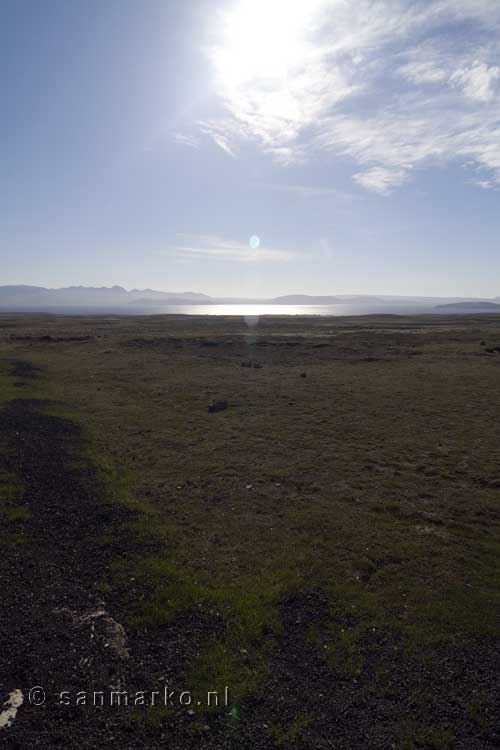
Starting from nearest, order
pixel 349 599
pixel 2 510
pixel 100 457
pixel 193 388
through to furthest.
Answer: pixel 349 599 → pixel 2 510 → pixel 100 457 → pixel 193 388

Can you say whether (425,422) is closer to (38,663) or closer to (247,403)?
(247,403)

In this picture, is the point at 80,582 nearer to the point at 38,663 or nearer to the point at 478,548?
the point at 38,663

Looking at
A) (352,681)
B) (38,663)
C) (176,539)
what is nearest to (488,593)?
(352,681)

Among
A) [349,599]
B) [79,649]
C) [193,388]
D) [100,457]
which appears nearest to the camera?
[79,649]

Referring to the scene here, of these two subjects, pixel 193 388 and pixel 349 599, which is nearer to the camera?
pixel 349 599

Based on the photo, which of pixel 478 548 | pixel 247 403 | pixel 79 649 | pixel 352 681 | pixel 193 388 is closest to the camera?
pixel 352 681

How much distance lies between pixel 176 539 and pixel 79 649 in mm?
4403

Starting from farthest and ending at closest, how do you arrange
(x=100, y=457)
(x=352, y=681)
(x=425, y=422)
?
1. (x=425, y=422)
2. (x=100, y=457)
3. (x=352, y=681)

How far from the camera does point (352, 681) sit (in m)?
7.64

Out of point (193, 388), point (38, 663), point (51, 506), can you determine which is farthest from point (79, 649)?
point (193, 388)

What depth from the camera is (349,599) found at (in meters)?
9.93

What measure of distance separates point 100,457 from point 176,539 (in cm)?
803

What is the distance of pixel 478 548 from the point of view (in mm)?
12031

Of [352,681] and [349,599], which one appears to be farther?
[349,599]
